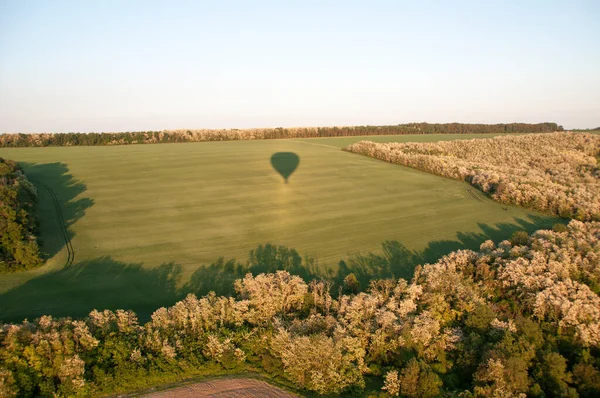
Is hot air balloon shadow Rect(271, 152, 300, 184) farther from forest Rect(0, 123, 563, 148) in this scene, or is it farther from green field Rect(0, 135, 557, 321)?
forest Rect(0, 123, 563, 148)

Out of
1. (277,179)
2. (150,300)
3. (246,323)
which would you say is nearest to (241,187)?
(277,179)

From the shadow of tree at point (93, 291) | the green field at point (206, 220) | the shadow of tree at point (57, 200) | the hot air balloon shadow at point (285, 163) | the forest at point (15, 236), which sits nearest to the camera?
the shadow of tree at point (93, 291)

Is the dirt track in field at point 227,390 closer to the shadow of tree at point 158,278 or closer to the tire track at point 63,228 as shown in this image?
the shadow of tree at point 158,278

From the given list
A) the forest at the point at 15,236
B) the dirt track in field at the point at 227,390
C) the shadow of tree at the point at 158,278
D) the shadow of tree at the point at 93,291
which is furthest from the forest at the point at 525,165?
the forest at the point at 15,236

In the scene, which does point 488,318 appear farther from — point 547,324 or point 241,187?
point 241,187

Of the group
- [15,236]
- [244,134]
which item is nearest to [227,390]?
[15,236]

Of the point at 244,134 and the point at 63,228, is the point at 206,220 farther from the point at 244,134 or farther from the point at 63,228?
the point at 244,134
